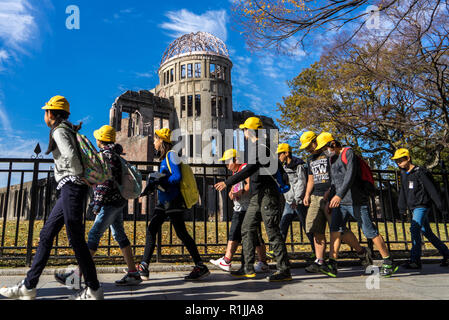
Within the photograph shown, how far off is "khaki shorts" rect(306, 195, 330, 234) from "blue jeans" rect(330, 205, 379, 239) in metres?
0.32

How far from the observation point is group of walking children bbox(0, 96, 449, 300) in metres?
3.47

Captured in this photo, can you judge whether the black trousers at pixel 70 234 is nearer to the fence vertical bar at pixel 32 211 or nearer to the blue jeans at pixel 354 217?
the fence vertical bar at pixel 32 211

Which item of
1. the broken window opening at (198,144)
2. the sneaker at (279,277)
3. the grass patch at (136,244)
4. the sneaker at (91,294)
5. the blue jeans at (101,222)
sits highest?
the broken window opening at (198,144)

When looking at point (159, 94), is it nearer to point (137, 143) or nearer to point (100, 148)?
point (137, 143)

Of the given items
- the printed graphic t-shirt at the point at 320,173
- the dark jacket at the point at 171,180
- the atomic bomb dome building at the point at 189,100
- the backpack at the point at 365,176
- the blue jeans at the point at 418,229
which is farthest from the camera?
the atomic bomb dome building at the point at 189,100

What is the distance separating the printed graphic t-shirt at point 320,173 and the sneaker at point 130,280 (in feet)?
10.2

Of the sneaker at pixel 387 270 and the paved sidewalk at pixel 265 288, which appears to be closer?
the paved sidewalk at pixel 265 288

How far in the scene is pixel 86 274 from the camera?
3.39 meters

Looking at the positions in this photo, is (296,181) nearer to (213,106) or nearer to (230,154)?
(230,154)

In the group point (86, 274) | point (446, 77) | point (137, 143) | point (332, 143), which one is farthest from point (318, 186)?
point (137, 143)

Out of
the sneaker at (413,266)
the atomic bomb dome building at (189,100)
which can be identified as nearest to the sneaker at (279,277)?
the sneaker at (413,266)

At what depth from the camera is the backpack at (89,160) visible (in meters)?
3.53

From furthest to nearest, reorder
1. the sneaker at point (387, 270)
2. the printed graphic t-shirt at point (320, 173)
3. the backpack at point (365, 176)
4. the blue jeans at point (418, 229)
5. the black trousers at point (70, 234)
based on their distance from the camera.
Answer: the blue jeans at point (418, 229), the printed graphic t-shirt at point (320, 173), the backpack at point (365, 176), the sneaker at point (387, 270), the black trousers at point (70, 234)

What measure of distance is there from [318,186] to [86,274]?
382cm
